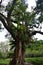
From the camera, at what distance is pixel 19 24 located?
13.6 meters

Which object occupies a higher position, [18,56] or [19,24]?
[19,24]

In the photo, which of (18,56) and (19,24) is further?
(18,56)

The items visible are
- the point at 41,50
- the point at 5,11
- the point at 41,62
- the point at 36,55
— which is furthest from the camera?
the point at 36,55

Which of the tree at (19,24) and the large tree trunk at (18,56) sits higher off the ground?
the tree at (19,24)

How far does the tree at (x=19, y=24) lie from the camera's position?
13750mm

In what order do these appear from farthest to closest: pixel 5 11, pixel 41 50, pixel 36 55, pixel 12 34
Answer: pixel 36 55, pixel 41 50, pixel 12 34, pixel 5 11

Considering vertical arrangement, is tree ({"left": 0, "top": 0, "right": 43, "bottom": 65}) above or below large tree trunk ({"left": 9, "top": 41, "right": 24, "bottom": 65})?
above

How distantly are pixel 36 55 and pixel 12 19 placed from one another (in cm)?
1086

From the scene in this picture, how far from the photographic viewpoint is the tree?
1375 centimetres

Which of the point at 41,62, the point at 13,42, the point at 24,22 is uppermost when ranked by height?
the point at 24,22

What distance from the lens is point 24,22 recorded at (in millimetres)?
14219

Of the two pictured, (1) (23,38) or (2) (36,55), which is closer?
(1) (23,38)

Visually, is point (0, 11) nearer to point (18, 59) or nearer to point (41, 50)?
point (18, 59)

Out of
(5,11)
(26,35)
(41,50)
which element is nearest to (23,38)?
(26,35)
